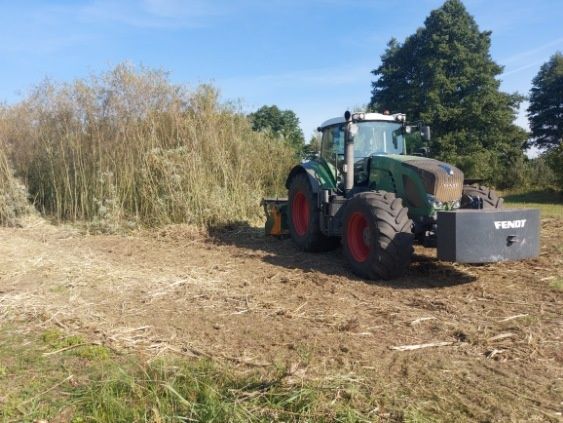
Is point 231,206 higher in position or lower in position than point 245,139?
lower

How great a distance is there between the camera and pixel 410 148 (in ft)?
25.6

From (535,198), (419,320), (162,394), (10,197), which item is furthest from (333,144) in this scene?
(535,198)

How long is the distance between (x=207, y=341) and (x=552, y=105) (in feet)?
115

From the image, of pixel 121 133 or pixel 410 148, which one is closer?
pixel 410 148

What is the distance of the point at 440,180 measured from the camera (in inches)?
237

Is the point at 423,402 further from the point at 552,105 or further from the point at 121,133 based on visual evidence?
the point at 552,105

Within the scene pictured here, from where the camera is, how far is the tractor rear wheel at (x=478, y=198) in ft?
20.6

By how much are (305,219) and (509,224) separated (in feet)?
11.6

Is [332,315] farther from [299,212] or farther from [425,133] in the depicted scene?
[299,212]

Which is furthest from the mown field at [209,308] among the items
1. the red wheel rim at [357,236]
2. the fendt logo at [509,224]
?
the fendt logo at [509,224]

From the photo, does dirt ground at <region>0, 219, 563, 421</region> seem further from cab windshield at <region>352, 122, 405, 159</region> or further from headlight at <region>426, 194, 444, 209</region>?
cab windshield at <region>352, 122, 405, 159</region>

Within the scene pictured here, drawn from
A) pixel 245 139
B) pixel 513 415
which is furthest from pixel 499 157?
pixel 513 415

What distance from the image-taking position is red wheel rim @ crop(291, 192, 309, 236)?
8.34 m

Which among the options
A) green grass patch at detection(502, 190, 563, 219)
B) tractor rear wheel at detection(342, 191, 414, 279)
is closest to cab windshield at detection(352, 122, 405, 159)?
tractor rear wheel at detection(342, 191, 414, 279)
